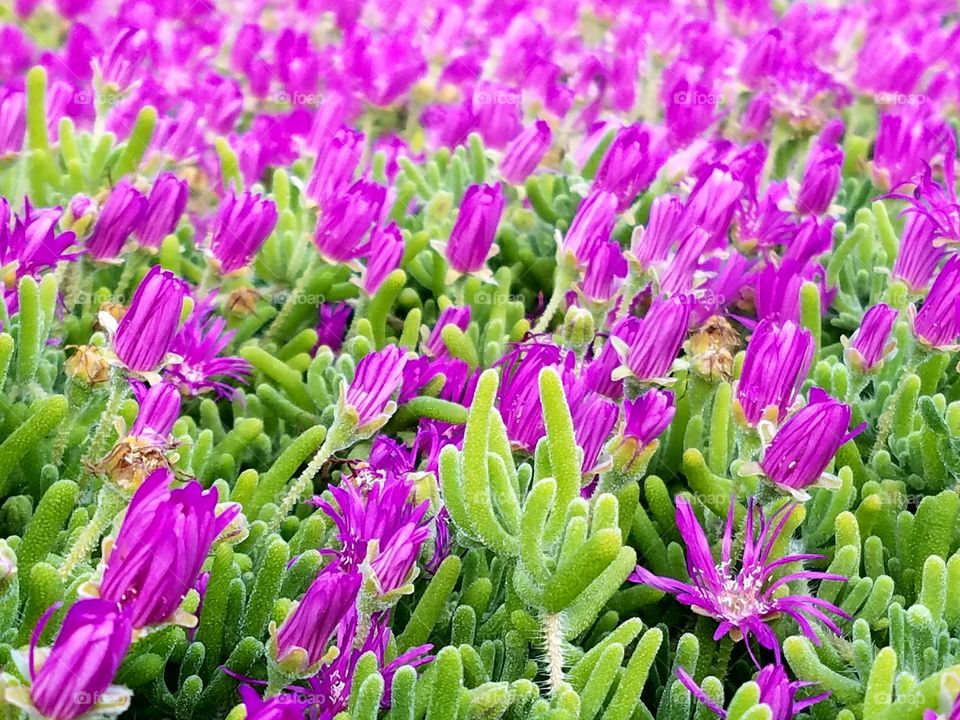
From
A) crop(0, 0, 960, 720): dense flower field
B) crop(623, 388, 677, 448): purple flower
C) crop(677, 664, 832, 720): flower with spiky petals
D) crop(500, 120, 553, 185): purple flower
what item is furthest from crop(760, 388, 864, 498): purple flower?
crop(500, 120, 553, 185): purple flower

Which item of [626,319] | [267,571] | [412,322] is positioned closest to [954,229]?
[626,319]

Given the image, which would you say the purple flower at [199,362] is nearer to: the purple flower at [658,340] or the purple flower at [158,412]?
the purple flower at [158,412]

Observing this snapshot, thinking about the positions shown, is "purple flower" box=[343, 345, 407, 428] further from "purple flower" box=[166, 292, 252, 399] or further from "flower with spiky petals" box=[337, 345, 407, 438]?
"purple flower" box=[166, 292, 252, 399]

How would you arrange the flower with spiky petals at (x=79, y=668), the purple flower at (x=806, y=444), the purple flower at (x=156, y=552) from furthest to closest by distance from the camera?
the purple flower at (x=806, y=444) < the purple flower at (x=156, y=552) < the flower with spiky petals at (x=79, y=668)

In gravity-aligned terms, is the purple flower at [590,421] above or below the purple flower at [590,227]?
below

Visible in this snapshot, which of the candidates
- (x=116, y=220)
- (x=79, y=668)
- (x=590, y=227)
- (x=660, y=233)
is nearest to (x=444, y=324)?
(x=590, y=227)

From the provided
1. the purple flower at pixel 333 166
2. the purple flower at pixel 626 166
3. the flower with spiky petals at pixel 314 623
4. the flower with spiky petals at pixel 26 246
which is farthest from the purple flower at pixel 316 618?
the purple flower at pixel 626 166
